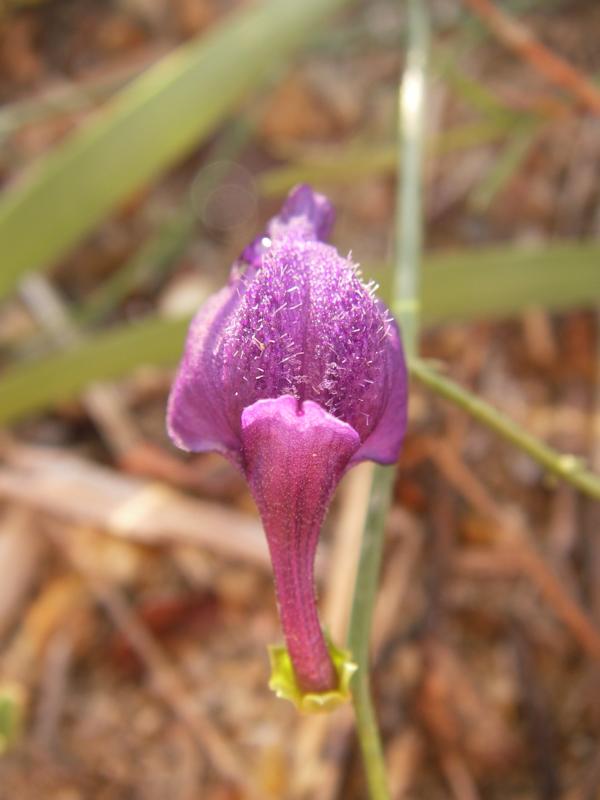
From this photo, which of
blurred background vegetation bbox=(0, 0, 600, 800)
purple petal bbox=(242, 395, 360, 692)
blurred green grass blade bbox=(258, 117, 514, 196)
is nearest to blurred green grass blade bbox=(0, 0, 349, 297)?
blurred background vegetation bbox=(0, 0, 600, 800)

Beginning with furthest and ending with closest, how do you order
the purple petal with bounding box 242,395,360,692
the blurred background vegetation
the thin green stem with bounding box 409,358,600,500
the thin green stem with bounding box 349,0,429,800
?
the blurred background vegetation
the thin green stem with bounding box 409,358,600,500
the thin green stem with bounding box 349,0,429,800
the purple petal with bounding box 242,395,360,692

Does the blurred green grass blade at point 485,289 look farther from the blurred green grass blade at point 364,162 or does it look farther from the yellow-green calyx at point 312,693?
the yellow-green calyx at point 312,693

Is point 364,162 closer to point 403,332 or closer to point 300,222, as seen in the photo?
point 403,332

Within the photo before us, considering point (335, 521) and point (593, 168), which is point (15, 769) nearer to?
point (335, 521)

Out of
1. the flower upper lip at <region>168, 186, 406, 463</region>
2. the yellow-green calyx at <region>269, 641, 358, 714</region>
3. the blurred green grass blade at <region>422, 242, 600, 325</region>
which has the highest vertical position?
the blurred green grass blade at <region>422, 242, 600, 325</region>

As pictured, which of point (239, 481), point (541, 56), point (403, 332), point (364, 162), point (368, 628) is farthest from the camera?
point (364, 162)

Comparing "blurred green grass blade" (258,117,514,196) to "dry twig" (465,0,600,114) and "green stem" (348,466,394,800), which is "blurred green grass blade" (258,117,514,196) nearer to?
"dry twig" (465,0,600,114)

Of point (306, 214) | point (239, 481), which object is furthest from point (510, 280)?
point (306, 214)
